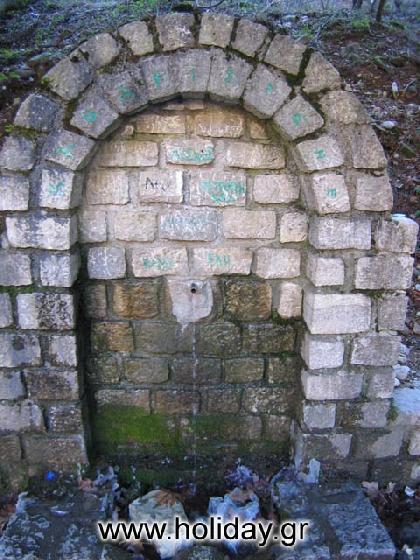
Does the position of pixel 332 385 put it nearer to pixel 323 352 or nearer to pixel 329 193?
pixel 323 352

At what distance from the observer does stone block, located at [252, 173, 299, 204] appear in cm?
296

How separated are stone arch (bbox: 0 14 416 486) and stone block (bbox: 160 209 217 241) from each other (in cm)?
48

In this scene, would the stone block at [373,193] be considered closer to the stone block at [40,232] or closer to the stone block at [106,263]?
the stone block at [106,263]

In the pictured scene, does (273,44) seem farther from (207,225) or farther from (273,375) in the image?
(273,375)

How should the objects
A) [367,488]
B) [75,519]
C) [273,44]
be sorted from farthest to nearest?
[367,488] < [75,519] < [273,44]

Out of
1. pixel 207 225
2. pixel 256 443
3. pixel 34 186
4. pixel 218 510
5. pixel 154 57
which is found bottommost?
pixel 218 510

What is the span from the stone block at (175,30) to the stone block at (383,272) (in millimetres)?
1597

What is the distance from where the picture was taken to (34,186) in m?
2.72

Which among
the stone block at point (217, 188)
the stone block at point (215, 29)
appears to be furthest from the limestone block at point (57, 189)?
the stone block at point (215, 29)

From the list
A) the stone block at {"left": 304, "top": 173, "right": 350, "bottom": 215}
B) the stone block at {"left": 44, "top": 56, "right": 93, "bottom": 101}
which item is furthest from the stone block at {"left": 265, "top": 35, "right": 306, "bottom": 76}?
the stone block at {"left": 44, "top": 56, "right": 93, "bottom": 101}

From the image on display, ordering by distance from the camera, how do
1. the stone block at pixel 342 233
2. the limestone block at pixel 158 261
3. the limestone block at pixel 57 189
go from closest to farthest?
the limestone block at pixel 57 189
the stone block at pixel 342 233
the limestone block at pixel 158 261

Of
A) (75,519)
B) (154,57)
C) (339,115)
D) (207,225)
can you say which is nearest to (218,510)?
(75,519)

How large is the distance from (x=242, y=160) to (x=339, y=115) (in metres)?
0.61

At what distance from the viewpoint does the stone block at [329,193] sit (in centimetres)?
274
